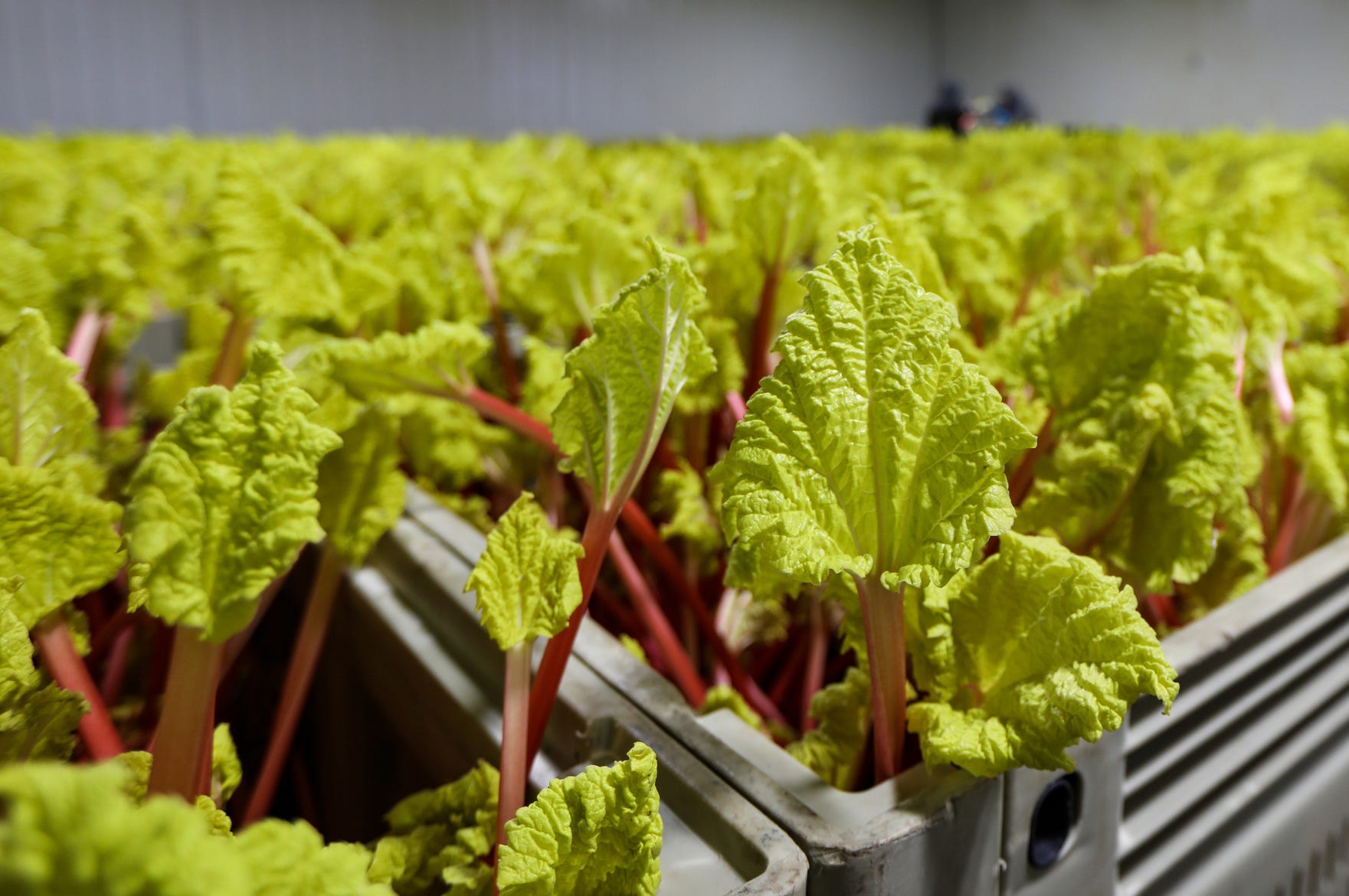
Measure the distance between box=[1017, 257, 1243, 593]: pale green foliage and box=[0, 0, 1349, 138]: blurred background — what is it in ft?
22.2

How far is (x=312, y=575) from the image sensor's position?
2.62 feet

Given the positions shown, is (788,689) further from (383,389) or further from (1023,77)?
(1023,77)

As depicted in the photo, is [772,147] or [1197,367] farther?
[772,147]

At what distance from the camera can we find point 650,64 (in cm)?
871

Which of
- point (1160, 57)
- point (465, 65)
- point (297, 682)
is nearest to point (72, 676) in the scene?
point (297, 682)

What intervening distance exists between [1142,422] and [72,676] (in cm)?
51

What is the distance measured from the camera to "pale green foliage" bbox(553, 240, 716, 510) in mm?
412

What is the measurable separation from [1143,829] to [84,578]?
55cm

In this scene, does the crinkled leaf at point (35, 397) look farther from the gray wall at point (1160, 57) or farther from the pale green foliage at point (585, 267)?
the gray wall at point (1160, 57)

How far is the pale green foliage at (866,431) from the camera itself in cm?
37

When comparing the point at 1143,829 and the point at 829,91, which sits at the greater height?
the point at 829,91

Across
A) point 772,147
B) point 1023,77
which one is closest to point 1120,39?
point 1023,77

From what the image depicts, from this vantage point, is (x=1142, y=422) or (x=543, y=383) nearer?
(x=1142, y=422)

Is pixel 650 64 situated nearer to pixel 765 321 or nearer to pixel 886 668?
pixel 765 321
